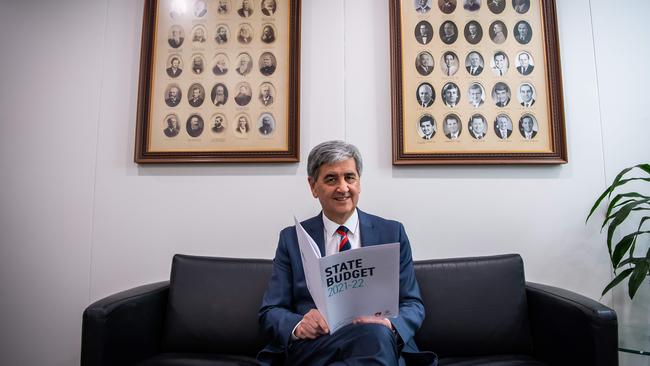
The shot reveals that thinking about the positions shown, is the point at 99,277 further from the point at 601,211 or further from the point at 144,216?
the point at 601,211

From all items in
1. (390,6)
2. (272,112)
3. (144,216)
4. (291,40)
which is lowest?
(144,216)

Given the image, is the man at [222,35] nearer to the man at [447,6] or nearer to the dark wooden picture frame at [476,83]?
the dark wooden picture frame at [476,83]

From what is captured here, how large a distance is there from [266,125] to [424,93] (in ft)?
2.97

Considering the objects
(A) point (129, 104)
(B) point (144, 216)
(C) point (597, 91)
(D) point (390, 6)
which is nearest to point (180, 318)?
(B) point (144, 216)

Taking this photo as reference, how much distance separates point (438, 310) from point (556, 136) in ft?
3.82

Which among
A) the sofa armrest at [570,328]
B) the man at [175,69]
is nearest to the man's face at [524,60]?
the sofa armrest at [570,328]

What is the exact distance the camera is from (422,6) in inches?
76.0

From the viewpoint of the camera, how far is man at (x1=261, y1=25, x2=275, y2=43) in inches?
76.4

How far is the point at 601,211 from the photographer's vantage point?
182 cm

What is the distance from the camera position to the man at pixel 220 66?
1944 mm

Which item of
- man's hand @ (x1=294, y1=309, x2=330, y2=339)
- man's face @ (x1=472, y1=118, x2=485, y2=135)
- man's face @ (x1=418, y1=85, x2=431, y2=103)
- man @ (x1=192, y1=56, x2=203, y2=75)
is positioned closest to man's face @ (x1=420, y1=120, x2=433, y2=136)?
man's face @ (x1=418, y1=85, x2=431, y2=103)

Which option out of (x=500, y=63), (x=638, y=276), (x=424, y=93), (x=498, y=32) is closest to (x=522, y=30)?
(x=498, y=32)

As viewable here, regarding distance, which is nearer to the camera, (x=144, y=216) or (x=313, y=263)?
(x=313, y=263)

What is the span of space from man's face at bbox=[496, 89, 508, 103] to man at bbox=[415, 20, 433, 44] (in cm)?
49
